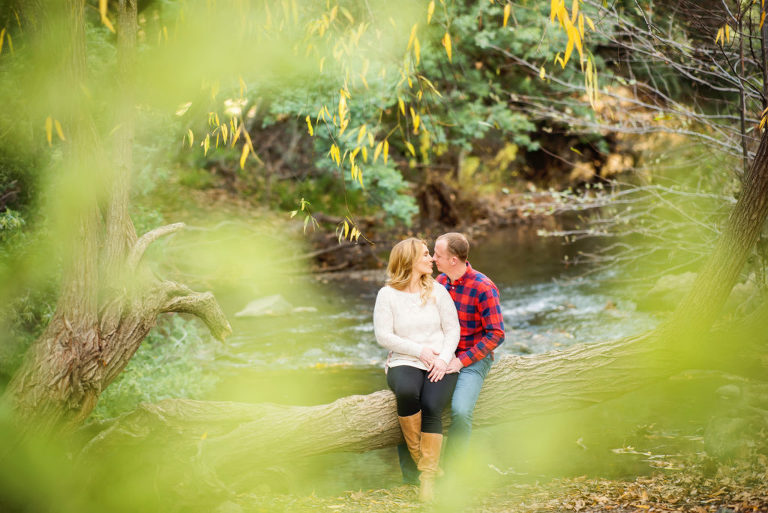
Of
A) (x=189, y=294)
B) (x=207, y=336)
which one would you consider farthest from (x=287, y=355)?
(x=189, y=294)

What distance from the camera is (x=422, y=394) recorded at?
184 inches

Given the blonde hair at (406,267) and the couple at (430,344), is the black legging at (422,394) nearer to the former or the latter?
the couple at (430,344)

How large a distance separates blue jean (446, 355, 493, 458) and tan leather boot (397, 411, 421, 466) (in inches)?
9.0

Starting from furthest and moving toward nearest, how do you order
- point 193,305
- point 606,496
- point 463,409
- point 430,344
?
point 193,305, point 430,344, point 463,409, point 606,496

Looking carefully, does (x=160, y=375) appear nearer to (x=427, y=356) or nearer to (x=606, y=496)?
(x=427, y=356)

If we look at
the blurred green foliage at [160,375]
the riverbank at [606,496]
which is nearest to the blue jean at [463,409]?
the riverbank at [606,496]

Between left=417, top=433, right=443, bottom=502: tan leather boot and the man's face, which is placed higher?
the man's face

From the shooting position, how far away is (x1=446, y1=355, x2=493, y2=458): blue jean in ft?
15.3

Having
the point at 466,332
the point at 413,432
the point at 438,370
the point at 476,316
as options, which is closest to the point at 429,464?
the point at 413,432

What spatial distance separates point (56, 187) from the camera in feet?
17.3

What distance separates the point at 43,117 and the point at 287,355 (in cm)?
481

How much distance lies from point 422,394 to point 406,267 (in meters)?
0.89

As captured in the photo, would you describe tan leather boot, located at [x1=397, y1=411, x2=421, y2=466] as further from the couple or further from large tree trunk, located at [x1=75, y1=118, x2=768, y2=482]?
large tree trunk, located at [x1=75, y1=118, x2=768, y2=482]

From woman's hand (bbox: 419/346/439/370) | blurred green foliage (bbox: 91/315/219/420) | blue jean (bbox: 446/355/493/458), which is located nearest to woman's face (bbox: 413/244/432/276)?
woman's hand (bbox: 419/346/439/370)
